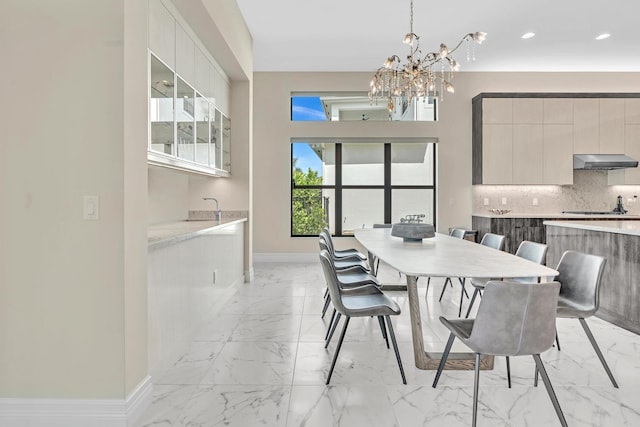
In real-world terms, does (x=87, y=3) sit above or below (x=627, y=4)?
below

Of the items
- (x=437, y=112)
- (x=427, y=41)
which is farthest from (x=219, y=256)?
(x=437, y=112)

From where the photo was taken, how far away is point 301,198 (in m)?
6.95

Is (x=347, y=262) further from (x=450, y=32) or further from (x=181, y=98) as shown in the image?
(x=450, y=32)

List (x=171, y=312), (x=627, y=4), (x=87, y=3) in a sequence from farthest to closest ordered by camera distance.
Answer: (x=627, y=4) → (x=171, y=312) → (x=87, y=3)

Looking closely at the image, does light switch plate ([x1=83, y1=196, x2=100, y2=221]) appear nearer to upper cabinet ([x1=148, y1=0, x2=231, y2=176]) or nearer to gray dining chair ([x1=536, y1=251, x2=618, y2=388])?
upper cabinet ([x1=148, y1=0, x2=231, y2=176])

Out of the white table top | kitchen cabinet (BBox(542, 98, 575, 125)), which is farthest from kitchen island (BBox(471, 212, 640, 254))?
the white table top

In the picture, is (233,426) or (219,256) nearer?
(233,426)

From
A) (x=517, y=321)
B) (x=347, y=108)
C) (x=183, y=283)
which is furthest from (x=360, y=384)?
(x=347, y=108)

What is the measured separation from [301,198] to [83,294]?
5.13 metres

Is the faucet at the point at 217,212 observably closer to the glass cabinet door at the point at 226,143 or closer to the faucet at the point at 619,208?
the glass cabinet door at the point at 226,143

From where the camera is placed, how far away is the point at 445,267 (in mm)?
2320

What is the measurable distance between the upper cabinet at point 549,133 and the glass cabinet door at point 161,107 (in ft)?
16.6

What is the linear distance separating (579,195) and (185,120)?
6414 mm

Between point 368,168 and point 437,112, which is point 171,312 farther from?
point 437,112
